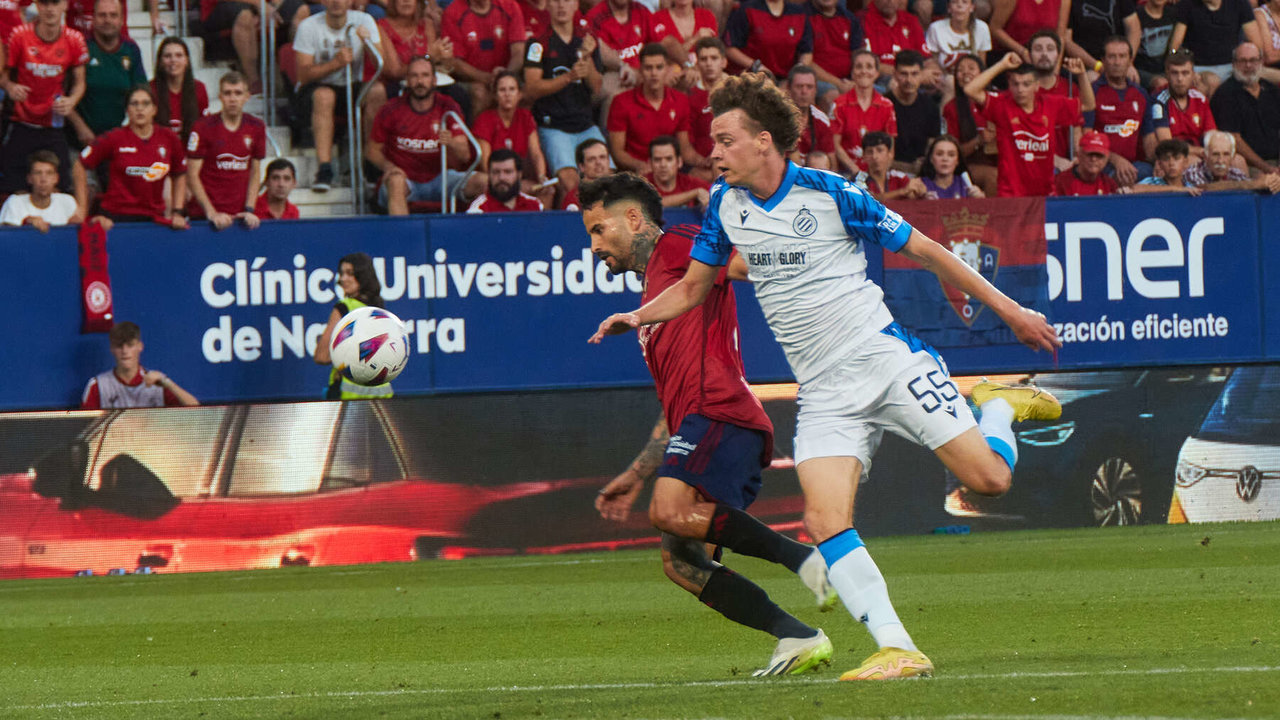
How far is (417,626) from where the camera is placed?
349 inches

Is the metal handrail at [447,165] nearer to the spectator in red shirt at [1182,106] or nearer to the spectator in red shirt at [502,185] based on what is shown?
the spectator in red shirt at [502,185]

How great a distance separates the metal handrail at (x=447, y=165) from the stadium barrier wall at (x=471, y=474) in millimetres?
2166

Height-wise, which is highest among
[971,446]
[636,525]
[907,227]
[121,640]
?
[907,227]

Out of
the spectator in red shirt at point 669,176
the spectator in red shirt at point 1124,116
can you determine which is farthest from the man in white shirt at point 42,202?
the spectator in red shirt at point 1124,116

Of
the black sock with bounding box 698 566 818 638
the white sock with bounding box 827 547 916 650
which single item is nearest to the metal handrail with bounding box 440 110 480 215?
the black sock with bounding box 698 566 818 638

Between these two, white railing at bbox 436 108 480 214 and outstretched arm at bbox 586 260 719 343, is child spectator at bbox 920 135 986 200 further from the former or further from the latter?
outstretched arm at bbox 586 260 719 343

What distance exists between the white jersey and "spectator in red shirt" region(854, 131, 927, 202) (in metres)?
8.28

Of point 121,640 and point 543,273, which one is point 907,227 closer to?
point 121,640

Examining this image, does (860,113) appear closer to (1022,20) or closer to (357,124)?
(1022,20)

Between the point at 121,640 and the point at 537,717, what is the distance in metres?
4.35

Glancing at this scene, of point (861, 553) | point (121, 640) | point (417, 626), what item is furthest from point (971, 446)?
point (121, 640)

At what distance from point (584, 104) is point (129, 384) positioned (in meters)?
4.83

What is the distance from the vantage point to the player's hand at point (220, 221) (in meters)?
13.2

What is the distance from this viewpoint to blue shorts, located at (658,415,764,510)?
20.1ft
